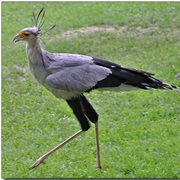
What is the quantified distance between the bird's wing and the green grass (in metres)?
0.92

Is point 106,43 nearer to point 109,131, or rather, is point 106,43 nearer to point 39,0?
point 39,0

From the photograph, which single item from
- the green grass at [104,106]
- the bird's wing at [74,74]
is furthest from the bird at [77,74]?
the green grass at [104,106]

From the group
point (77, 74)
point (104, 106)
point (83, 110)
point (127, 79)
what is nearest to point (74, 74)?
point (77, 74)

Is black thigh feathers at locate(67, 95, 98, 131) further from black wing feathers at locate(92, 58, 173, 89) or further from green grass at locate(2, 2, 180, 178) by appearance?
green grass at locate(2, 2, 180, 178)

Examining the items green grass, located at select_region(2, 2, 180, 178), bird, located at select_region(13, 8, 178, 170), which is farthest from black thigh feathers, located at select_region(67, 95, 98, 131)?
green grass, located at select_region(2, 2, 180, 178)

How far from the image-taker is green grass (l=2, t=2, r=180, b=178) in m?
5.75

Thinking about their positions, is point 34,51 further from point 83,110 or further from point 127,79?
point 127,79

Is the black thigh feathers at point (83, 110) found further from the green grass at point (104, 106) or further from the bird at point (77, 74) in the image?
the green grass at point (104, 106)

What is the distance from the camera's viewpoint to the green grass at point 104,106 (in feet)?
18.9

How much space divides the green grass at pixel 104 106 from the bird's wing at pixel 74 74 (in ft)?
3.02

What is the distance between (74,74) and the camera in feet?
17.4

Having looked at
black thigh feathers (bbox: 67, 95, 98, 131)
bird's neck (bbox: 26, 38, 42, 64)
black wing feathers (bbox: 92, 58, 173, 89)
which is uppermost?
bird's neck (bbox: 26, 38, 42, 64)

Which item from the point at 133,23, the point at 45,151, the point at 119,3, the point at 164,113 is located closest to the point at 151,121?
the point at 164,113

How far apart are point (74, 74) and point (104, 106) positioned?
6.72 ft
